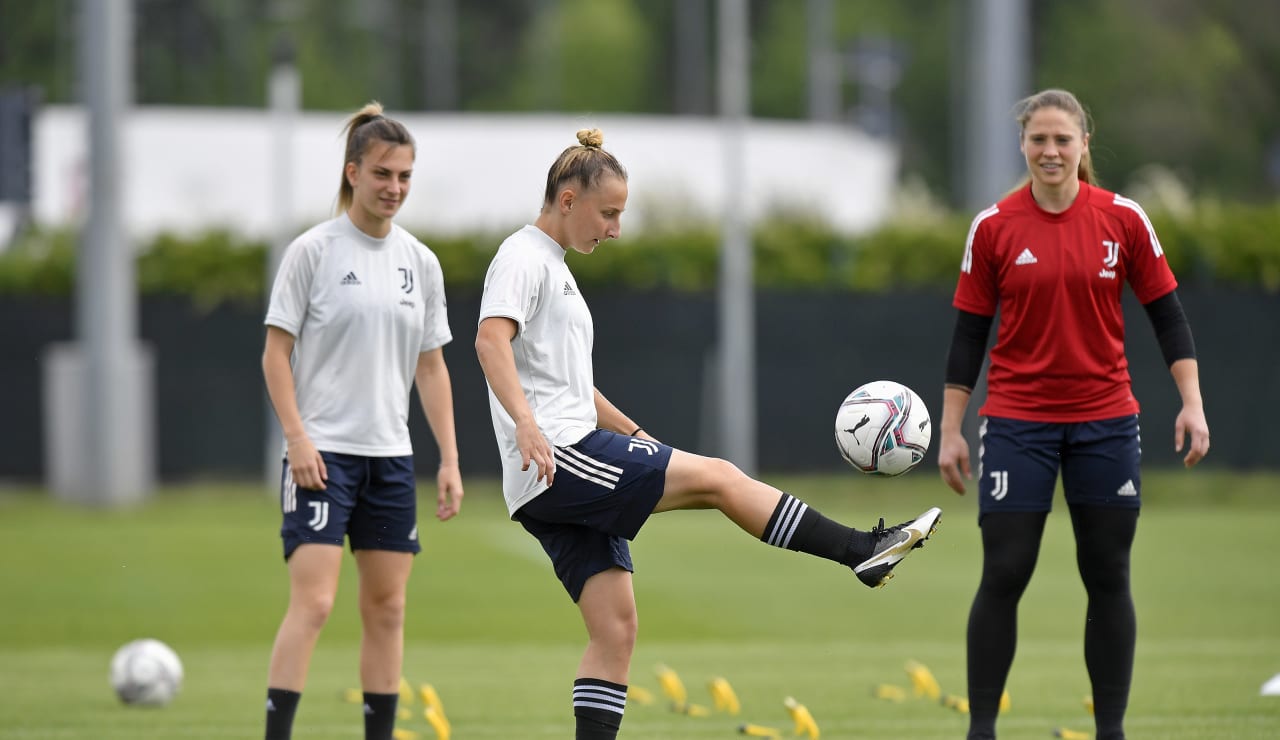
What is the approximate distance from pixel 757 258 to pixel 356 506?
19.8 metres

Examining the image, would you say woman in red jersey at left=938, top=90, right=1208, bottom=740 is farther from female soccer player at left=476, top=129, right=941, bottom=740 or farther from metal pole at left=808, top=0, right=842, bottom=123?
metal pole at left=808, top=0, right=842, bottom=123

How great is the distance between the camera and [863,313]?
81.4ft

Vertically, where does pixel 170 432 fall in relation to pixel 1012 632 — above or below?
below

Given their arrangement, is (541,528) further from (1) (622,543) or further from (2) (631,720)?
(2) (631,720)

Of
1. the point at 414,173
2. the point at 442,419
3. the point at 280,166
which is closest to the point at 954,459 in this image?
the point at 442,419

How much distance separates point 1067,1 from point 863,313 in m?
42.6

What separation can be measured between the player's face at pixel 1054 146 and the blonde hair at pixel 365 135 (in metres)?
2.20

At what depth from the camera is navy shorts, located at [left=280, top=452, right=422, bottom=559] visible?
6332mm

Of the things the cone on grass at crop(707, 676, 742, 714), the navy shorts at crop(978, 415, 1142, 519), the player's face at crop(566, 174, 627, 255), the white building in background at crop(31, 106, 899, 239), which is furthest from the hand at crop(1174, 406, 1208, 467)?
the white building in background at crop(31, 106, 899, 239)

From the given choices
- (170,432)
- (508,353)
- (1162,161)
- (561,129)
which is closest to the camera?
(508,353)

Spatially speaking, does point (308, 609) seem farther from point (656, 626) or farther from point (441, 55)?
point (441, 55)

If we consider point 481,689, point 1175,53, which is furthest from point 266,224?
point 1175,53

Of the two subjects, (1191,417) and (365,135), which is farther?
(365,135)

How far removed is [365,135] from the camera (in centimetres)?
642
